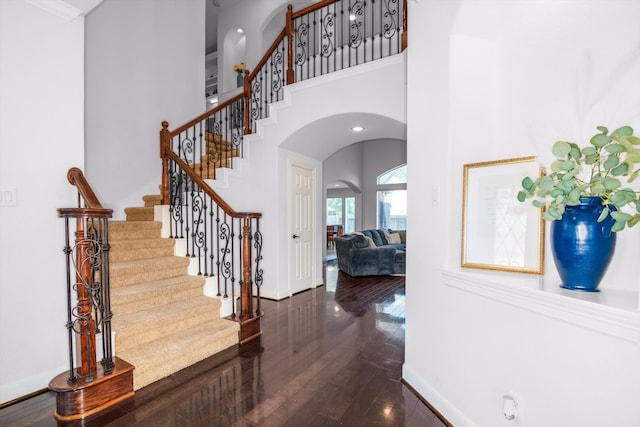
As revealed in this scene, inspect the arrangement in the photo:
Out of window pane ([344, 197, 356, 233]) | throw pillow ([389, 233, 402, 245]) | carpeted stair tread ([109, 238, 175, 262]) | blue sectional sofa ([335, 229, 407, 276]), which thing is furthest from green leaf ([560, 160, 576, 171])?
window pane ([344, 197, 356, 233])

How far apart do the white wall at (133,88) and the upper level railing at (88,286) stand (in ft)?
8.70

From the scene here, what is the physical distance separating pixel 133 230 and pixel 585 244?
3.99 metres

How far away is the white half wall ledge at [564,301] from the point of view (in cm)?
110

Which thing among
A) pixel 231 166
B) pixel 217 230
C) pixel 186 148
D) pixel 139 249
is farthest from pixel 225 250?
pixel 186 148

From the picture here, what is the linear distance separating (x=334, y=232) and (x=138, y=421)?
10949 mm

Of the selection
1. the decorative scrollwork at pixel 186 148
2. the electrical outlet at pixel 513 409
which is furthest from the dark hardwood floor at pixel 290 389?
the decorative scrollwork at pixel 186 148

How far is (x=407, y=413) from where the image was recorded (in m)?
2.01

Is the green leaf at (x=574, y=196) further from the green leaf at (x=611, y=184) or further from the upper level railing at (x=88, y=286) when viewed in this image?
the upper level railing at (x=88, y=286)

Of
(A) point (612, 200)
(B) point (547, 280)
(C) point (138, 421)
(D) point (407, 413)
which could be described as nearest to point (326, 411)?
(D) point (407, 413)

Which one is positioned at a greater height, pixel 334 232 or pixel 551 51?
pixel 551 51

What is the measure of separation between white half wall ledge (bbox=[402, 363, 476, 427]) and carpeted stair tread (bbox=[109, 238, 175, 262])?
2874mm

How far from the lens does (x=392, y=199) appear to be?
11641 mm

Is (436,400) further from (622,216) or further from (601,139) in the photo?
(601,139)

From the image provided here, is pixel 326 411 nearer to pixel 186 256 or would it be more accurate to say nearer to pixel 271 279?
pixel 186 256
